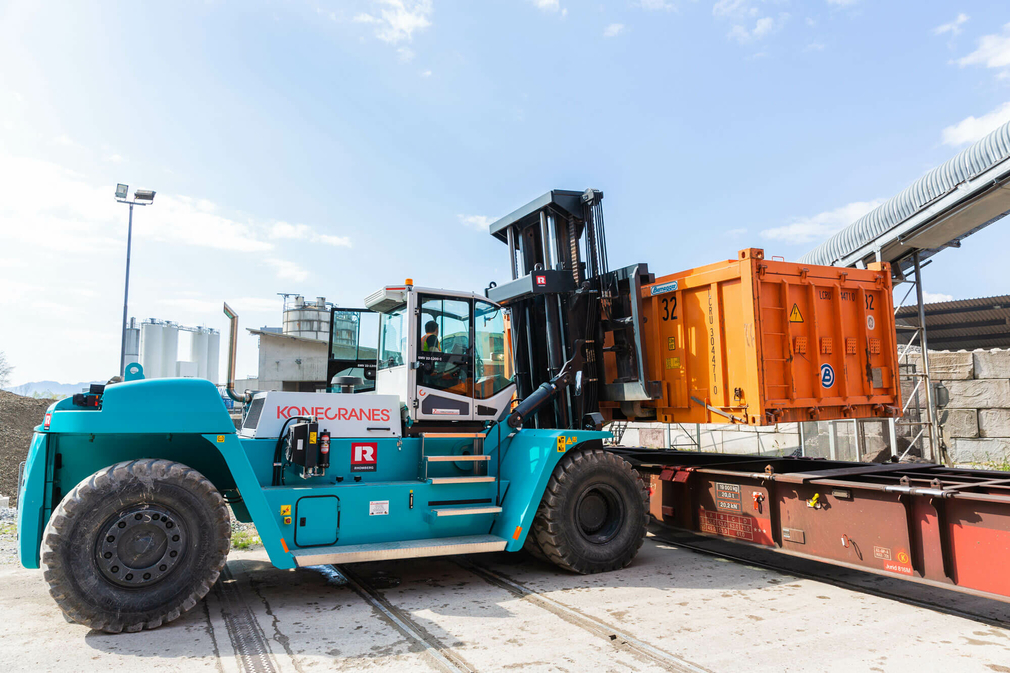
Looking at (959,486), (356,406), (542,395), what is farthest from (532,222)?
(959,486)

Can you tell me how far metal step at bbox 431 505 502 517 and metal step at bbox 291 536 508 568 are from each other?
27cm

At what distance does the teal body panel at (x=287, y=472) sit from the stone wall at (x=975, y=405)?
1056 cm

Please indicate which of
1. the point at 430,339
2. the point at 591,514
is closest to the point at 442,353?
the point at 430,339

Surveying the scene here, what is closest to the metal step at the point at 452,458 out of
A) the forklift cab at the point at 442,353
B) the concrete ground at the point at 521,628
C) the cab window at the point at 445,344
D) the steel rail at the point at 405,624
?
the forklift cab at the point at 442,353

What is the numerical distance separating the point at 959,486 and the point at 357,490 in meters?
5.33

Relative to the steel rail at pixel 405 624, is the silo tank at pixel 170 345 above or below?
above

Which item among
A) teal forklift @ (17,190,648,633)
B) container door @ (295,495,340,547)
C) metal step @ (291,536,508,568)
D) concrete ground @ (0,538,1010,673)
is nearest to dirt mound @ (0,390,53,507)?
concrete ground @ (0,538,1010,673)

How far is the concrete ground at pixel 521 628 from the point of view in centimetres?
457

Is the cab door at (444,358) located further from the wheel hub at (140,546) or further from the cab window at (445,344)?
the wheel hub at (140,546)

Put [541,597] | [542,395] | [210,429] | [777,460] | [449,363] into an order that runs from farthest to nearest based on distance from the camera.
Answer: [777,460] < [542,395] < [449,363] < [541,597] < [210,429]

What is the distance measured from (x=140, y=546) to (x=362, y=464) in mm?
2051

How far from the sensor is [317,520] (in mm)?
6117

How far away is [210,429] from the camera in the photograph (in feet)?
18.4

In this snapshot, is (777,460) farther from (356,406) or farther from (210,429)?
(210,429)
